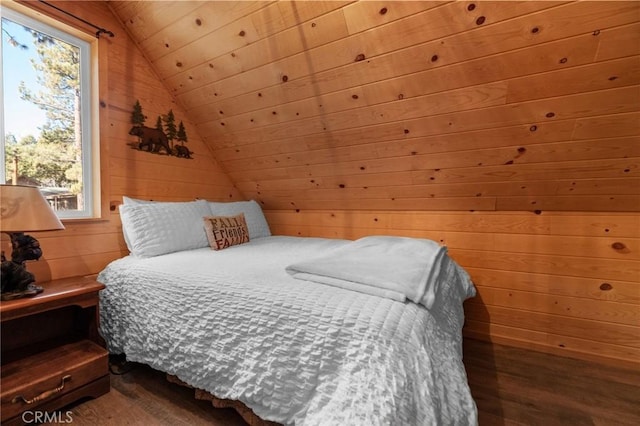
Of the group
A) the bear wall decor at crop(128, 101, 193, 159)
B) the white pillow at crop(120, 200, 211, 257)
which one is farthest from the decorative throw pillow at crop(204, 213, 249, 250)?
the bear wall decor at crop(128, 101, 193, 159)

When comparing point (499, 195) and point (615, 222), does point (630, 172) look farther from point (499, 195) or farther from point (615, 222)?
point (499, 195)

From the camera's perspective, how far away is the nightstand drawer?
1.22 metres

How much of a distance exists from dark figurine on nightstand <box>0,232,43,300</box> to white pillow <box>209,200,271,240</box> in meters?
1.12

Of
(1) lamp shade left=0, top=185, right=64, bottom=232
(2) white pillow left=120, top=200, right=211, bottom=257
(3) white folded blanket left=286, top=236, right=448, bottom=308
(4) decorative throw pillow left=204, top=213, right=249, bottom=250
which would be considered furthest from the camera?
(4) decorative throw pillow left=204, top=213, right=249, bottom=250

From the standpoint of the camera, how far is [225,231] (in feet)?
7.29

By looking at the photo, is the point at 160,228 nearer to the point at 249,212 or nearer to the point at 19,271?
the point at 19,271

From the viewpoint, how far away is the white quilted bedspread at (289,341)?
91 centimetres

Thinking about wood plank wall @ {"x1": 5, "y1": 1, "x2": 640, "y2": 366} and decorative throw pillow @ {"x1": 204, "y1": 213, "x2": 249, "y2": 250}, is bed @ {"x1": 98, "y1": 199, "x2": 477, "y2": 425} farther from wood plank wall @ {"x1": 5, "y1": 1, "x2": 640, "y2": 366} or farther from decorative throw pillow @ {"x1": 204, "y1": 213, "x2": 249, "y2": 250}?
wood plank wall @ {"x1": 5, "y1": 1, "x2": 640, "y2": 366}

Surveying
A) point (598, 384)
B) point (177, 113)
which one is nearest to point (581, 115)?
point (598, 384)

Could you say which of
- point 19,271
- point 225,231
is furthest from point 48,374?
point 225,231

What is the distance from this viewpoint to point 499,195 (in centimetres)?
204

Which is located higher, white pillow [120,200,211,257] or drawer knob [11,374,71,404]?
white pillow [120,200,211,257]

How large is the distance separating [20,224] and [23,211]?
58mm

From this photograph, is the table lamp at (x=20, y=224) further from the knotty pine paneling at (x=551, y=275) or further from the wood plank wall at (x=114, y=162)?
the knotty pine paneling at (x=551, y=275)
